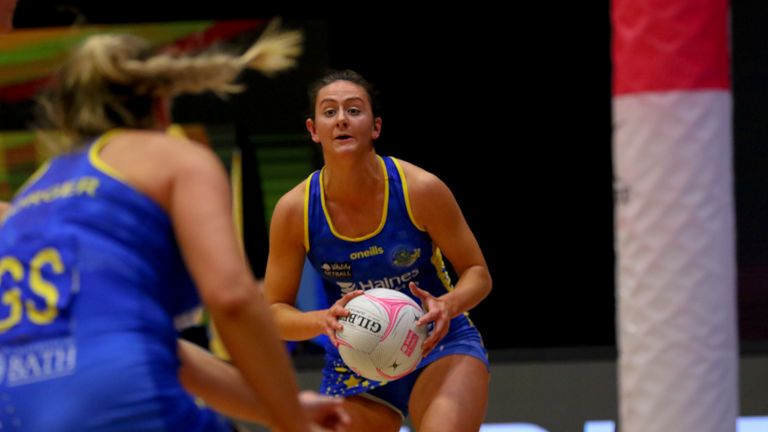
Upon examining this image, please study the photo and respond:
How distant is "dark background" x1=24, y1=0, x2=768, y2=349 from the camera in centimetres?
762

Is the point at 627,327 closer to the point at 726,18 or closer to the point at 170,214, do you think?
the point at 726,18

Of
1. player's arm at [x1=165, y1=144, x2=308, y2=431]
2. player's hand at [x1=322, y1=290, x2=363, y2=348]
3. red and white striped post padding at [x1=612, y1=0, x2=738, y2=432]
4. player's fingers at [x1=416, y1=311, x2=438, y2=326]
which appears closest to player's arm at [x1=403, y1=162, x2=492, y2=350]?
player's fingers at [x1=416, y1=311, x2=438, y2=326]

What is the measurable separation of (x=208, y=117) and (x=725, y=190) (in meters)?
5.75

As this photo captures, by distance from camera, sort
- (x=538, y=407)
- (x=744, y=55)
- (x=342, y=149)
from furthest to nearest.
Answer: (x=744, y=55)
(x=538, y=407)
(x=342, y=149)

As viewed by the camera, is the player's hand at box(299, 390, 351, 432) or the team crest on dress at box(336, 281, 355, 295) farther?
the team crest on dress at box(336, 281, 355, 295)

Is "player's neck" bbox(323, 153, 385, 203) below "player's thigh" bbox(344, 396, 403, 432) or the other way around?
the other way around

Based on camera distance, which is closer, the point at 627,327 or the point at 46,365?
the point at 46,365

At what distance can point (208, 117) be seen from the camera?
784 cm

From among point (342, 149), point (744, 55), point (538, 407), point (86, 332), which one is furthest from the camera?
point (744, 55)

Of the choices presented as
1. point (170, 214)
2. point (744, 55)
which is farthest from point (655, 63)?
point (744, 55)

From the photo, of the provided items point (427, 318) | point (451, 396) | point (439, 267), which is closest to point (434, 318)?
point (427, 318)

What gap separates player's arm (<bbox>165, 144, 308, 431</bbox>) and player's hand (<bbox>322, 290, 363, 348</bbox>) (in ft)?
6.07

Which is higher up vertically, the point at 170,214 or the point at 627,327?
the point at 170,214

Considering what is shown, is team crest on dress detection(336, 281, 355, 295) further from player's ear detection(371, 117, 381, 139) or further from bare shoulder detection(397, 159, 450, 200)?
player's ear detection(371, 117, 381, 139)
